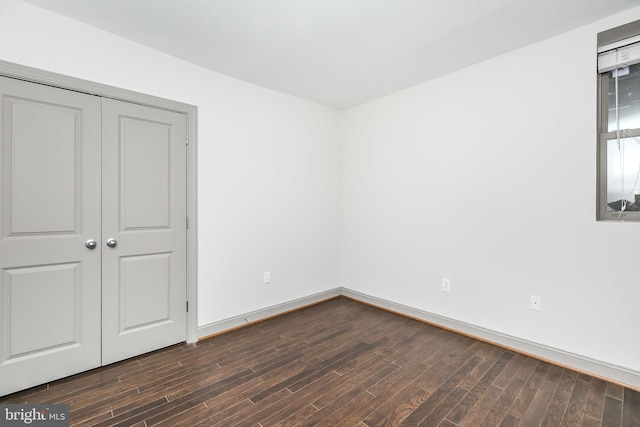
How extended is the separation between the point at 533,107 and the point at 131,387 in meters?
3.70

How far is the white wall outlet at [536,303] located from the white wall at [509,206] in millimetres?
33

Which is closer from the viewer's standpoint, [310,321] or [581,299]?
[581,299]

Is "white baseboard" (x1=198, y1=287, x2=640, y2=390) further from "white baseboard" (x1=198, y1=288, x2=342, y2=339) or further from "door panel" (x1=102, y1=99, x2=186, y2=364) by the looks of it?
"door panel" (x1=102, y1=99, x2=186, y2=364)

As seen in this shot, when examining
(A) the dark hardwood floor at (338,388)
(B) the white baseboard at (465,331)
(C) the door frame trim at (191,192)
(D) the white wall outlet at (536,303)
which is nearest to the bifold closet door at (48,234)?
(A) the dark hardwood floor at (338,388)

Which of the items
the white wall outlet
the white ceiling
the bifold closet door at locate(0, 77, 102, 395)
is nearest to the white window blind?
the white ceiling

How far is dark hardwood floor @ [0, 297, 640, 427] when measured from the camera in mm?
1762

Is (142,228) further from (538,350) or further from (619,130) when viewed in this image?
(619,130)

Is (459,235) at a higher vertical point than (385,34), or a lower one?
lower

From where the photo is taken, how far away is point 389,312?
11.5ft

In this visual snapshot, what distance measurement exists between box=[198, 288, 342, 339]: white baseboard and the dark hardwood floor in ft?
0.46

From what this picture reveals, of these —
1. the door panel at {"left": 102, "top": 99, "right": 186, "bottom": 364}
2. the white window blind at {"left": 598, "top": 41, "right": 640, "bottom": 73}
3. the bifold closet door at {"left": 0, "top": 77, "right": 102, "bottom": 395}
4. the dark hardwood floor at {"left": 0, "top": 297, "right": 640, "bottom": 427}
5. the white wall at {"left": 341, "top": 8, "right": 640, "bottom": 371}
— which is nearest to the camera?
the dark hardwood floor at {"left": 0, "top": 297, "right": 640, "bottom": 427}

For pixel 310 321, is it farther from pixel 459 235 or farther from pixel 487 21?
pixel 487 21

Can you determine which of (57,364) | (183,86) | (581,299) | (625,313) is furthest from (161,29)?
(625,313)

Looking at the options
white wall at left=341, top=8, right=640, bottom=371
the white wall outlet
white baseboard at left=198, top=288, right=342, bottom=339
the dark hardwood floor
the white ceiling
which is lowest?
the dark hardwood floor
